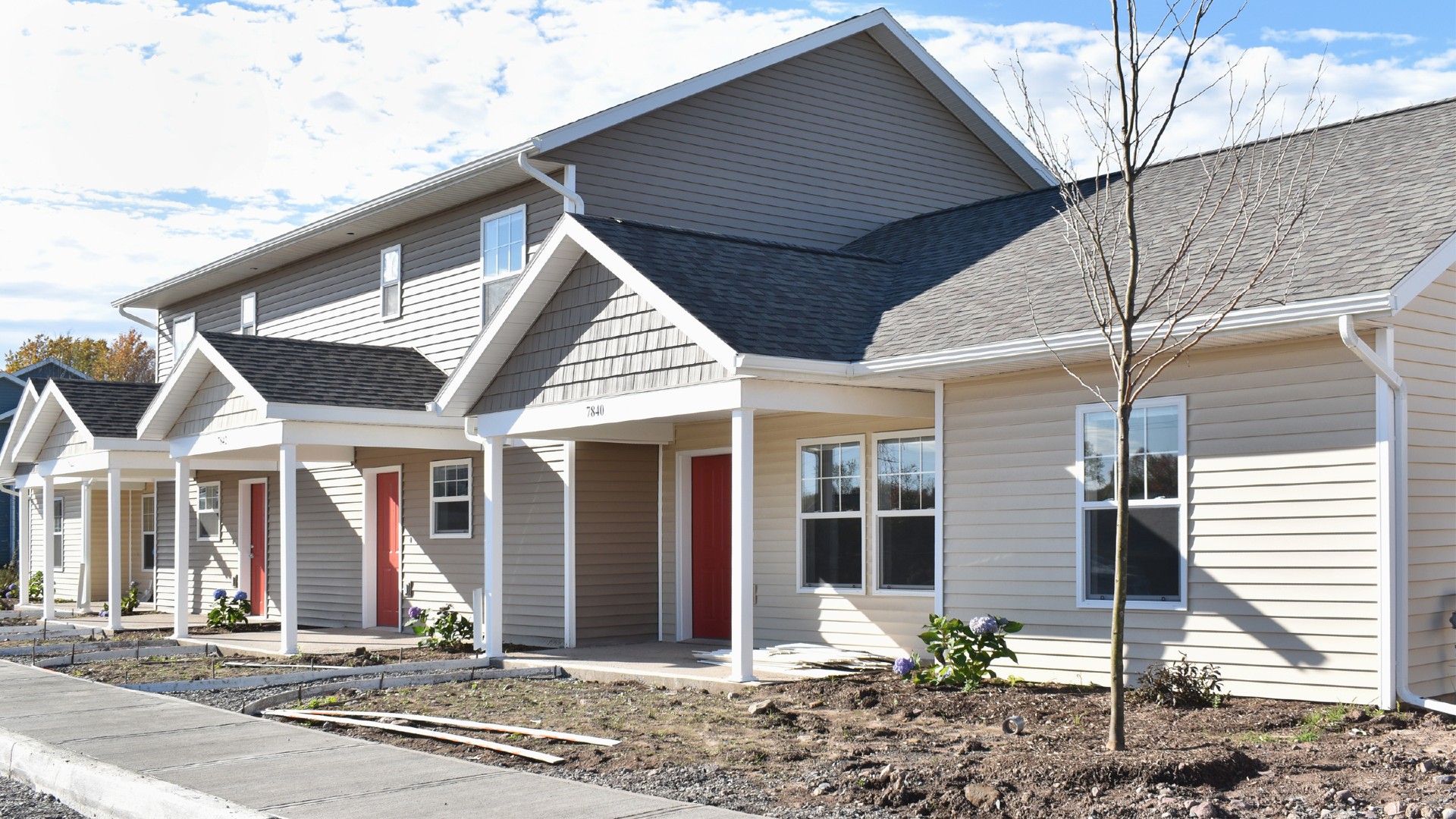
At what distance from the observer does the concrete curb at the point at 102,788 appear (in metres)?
7.30

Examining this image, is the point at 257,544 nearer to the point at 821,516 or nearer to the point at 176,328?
the point at 176,328

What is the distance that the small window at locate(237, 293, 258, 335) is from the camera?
2309cm

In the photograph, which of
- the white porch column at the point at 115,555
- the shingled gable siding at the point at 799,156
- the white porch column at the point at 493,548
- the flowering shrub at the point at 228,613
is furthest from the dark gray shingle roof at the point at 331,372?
the flowering shrub at the point at 228,613

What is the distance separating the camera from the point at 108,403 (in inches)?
847

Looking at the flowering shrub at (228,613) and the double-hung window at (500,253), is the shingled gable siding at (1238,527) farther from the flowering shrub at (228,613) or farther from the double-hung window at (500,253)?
the flowering shrub at (228,613)

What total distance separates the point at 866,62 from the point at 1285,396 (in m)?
10.3

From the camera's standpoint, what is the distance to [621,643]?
619 inches

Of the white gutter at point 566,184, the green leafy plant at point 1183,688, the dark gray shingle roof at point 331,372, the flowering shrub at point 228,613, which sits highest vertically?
the white gutter at point 566,184

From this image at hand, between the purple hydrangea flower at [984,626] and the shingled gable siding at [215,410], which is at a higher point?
the shingled gable siding at [215,410]

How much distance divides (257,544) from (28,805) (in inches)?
599

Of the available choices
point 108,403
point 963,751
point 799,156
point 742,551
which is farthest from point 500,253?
point 963,751

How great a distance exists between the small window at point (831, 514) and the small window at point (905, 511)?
9.1 inches

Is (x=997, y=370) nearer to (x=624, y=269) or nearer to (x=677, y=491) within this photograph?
(x=624, y=269)

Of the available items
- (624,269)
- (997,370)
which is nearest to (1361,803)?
(997,370)
